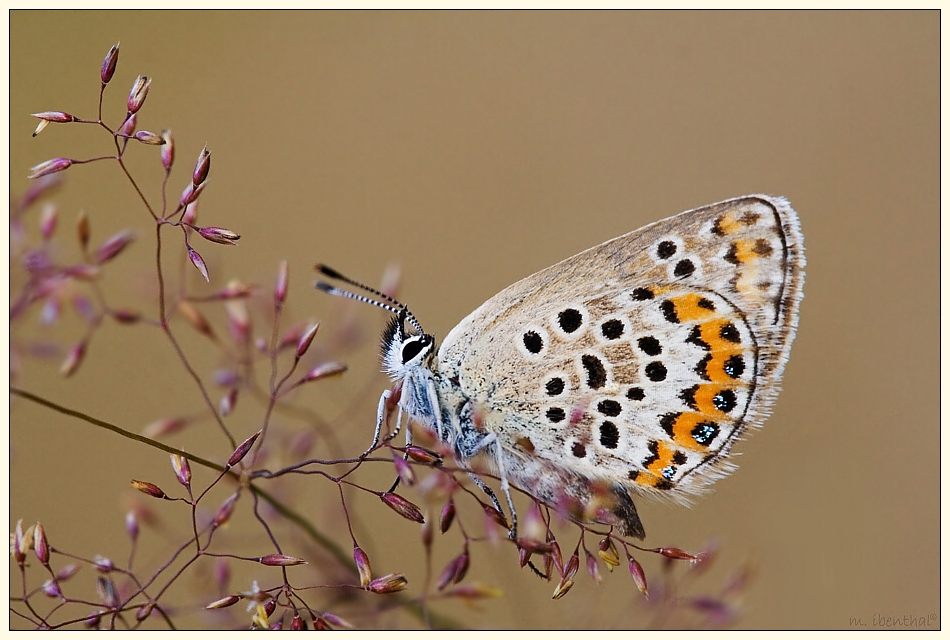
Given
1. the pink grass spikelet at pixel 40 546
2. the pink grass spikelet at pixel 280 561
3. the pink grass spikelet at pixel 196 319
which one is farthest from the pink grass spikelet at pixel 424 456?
the pink grass spikelet at pixel 40 546

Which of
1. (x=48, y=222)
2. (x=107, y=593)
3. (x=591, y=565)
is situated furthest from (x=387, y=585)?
(x=48, y=222)

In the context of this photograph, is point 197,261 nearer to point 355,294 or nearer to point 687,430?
point 355,294

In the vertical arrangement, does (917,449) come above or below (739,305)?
below

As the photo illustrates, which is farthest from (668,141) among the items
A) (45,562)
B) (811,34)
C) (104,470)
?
(45,562)

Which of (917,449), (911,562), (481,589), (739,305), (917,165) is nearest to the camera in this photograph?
(481,589)

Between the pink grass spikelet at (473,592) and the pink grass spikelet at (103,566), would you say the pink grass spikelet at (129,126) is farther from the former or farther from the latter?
the pink grass spikelet at (473,592)

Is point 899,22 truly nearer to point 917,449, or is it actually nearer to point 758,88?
A: point 758,88

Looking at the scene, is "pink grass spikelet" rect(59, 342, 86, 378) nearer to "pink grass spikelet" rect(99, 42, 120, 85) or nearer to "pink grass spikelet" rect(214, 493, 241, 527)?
"pink grass spikelet" rect(214, 493, 241, 527)
